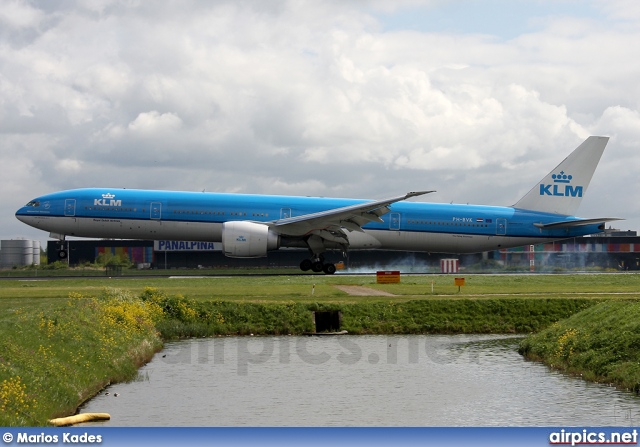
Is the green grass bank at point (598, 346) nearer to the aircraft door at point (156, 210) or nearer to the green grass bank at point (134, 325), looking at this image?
the green grass bank at point (134, 325)

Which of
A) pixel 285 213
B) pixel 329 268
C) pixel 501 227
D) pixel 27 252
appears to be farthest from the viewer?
pixel 27 252

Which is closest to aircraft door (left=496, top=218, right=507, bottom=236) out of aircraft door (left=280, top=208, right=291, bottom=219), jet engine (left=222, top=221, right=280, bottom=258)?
aircraft door (left=280, top=208, right=291, bottom=219)

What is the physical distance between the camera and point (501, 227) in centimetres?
5562

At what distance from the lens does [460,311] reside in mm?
37438

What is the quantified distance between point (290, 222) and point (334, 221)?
2455 millimetres

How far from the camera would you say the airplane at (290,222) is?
163ft

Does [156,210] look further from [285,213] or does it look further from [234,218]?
[285,213]

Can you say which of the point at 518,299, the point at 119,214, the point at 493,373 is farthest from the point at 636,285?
the point at 119,214

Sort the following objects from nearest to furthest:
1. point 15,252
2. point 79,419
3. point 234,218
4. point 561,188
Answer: point 79,419 → point 234,218 → point 561,188 → point 15,252

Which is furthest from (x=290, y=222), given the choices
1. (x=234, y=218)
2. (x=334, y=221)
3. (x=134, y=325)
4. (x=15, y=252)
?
(x=15, y=252)

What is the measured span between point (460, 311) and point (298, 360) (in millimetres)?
11215

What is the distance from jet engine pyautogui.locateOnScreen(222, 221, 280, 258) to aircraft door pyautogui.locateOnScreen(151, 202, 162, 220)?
382cm

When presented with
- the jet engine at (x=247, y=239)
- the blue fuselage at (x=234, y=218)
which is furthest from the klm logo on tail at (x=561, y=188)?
the jet engine at (x=247, y=239)

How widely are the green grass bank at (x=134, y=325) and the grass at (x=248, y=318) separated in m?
0.04
